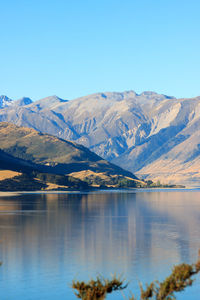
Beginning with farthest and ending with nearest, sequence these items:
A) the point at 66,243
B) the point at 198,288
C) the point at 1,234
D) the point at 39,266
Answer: the point at 1,234
the point at 66,243
the point at 39,266
the point at 198,288

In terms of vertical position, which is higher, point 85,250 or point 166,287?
point 166,287

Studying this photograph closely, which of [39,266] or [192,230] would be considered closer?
[39,266]

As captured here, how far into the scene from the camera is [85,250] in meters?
95.8

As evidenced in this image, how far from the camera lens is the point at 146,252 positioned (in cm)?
9412

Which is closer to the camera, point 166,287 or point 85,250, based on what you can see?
point 166,287

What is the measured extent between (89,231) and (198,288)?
63.3m

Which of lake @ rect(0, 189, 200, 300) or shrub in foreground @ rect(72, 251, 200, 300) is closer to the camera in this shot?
shrub in foreground @ rect(72, 251, 200, 300)

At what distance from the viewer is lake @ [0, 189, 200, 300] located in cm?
6756

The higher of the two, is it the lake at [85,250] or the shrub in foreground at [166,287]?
the shrub in foreground at [166,287]

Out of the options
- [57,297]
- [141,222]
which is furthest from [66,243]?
[141,222]

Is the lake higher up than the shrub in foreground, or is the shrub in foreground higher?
the shrub in foreground

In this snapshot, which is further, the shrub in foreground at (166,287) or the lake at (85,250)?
the lake at (85,250)

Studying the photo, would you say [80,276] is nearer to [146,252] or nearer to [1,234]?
[146,252]

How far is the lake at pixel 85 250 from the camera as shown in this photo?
222 ft
